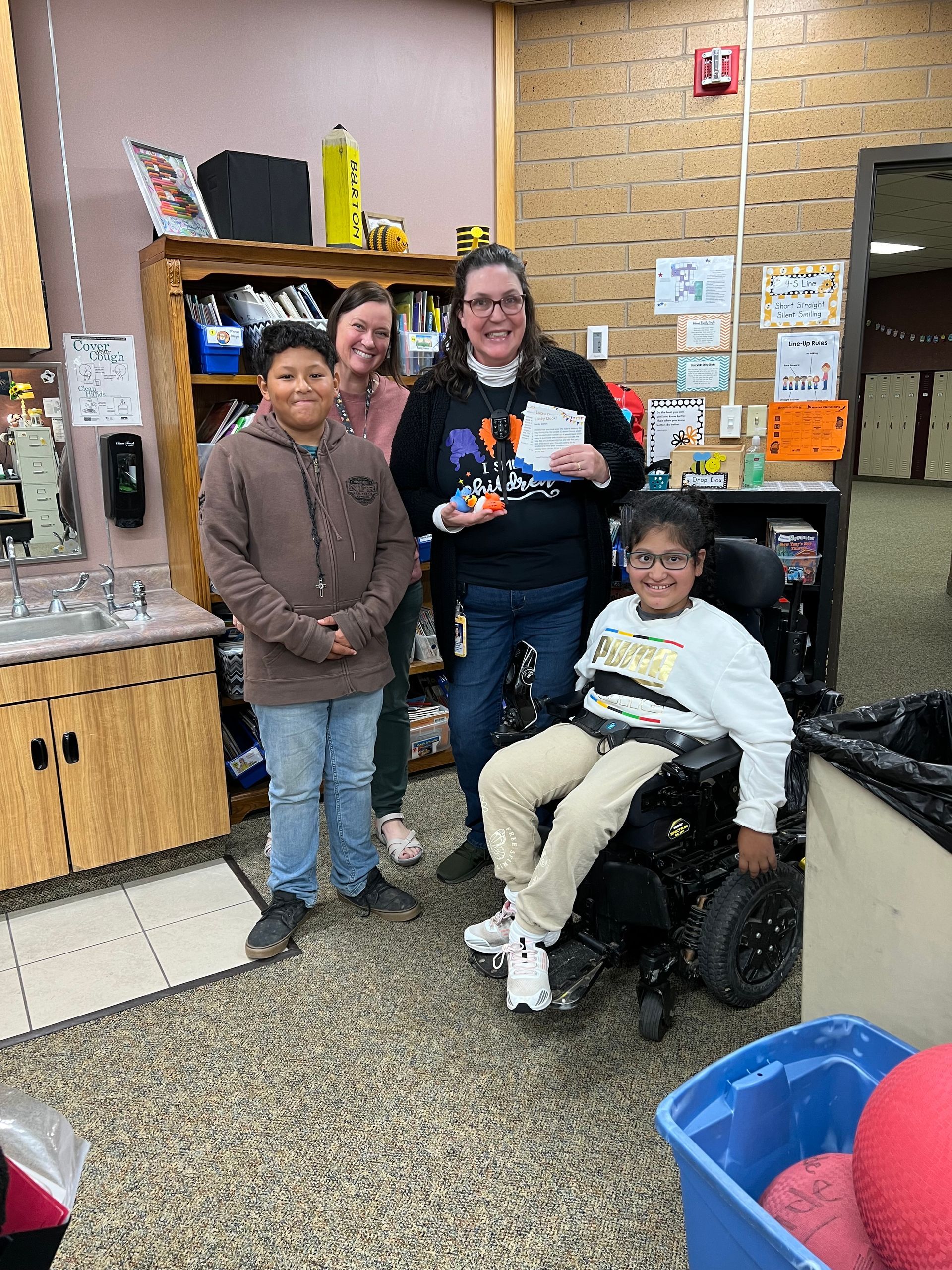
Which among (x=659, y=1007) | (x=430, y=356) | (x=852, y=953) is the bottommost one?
(x=659, y=1007)

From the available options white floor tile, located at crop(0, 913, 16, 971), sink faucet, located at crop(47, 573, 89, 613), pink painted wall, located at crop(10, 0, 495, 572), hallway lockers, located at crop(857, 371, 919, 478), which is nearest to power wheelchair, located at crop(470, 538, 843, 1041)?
white floor tile, located at crop(0, 913, 16, 971)

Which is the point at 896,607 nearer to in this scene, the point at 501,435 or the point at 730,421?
the point at 730,421

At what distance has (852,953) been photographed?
4.95 ft

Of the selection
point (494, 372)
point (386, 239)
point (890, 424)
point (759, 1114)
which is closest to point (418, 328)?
point (386, 239)

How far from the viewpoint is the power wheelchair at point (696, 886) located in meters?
1.83

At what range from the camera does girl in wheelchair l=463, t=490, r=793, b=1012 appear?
5.98 feet

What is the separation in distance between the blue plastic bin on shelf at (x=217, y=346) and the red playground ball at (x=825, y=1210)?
2.54 metres

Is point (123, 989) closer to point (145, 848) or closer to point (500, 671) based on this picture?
point (145, 848)

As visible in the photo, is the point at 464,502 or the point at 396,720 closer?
the point at 464,502

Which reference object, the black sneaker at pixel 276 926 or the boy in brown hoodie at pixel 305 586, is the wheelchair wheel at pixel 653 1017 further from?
the black sneaker at pixel 276 926

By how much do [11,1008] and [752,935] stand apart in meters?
1.69

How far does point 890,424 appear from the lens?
1396cm

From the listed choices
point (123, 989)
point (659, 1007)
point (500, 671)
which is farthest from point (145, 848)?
point (659, 1007)

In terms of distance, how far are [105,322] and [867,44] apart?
2.89 metres
